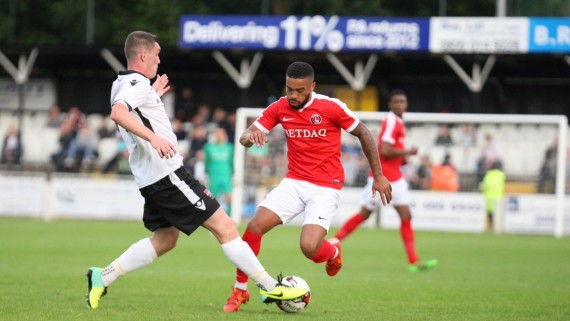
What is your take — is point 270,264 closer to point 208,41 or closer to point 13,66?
point 208,41

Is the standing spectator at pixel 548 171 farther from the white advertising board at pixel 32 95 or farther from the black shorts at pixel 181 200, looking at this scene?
the white advertising board at pixel 32 95

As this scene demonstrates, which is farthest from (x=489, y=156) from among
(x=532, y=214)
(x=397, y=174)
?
(x=397, y=174)

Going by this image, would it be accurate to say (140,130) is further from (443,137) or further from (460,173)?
(460,173)

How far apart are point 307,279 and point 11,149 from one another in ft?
60.9

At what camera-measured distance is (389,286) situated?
40.0 feet

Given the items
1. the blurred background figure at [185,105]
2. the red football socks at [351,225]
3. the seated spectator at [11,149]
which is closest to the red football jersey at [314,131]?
the red football socks at [351,225]

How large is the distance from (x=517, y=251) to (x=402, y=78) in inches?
706

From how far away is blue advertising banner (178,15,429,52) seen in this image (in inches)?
1194

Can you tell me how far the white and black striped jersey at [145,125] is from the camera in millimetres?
8891

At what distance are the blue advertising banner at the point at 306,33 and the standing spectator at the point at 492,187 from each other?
6193 millimetres

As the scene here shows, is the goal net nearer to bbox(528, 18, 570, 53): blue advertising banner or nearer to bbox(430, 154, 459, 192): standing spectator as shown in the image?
bbox(430, 154, 459, 192): standing spectator

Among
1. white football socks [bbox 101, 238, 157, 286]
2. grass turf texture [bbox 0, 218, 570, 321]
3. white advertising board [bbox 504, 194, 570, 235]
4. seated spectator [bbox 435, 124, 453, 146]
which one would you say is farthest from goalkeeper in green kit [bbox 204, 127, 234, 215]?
white football socks [bbox 101, 238, 157, 286]

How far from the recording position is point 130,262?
9.35 m

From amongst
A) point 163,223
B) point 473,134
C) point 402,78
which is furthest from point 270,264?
point 402,78
